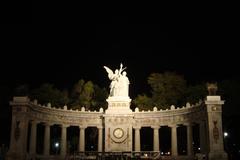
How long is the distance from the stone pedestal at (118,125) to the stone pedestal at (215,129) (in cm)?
1564

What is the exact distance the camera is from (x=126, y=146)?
55.7 meters

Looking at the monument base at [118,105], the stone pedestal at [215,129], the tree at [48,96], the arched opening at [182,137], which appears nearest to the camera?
the stone pedestal at [215,129]

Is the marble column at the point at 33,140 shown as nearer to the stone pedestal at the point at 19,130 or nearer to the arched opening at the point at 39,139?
the stone pedestal at the point at 19,130

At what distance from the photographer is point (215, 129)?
4394 cm

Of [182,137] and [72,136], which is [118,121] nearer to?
[72,136]

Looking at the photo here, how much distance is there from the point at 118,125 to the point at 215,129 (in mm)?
17671

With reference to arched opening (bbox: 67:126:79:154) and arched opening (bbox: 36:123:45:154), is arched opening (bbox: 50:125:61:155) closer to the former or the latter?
arched opening (bbox: 67:126:79:154)

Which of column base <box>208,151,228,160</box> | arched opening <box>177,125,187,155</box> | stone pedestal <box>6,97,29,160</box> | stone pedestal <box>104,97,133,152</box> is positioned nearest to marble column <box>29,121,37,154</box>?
stone pedestal <box>6,97,29,160</box>

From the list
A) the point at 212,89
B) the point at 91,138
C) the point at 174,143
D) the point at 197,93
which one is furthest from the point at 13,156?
the point at 197,93

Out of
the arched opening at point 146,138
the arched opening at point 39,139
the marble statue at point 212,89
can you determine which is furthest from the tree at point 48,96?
the marble statue at point 212,89

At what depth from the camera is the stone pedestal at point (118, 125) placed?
55.8m

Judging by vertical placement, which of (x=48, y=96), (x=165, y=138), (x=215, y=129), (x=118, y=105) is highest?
(x=48, y=96)

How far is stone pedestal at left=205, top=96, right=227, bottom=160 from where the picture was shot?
4306 centimetres

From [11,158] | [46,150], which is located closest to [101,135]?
[46,150]
